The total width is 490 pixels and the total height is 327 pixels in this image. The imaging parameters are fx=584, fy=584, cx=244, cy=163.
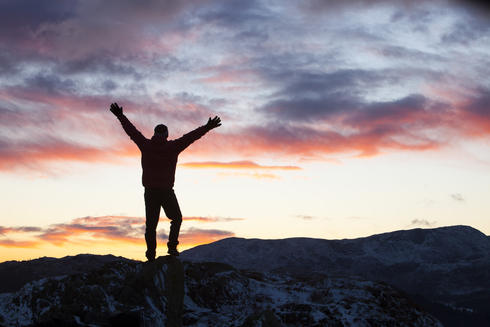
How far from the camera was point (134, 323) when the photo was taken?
23484mm

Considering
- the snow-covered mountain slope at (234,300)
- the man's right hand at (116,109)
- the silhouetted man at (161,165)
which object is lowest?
the snow-covered mountain slope at (234,300)

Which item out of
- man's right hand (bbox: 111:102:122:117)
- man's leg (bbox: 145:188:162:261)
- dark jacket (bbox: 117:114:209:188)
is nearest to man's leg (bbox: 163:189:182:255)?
man's leg (bbox: 145:188:162:261)

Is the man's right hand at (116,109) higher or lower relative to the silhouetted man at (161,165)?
higher

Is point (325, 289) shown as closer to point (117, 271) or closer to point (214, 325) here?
point (214, 325)

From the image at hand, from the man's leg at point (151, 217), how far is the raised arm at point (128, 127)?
5.09 ft

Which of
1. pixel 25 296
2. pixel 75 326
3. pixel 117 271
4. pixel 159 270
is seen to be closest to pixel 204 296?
pixel 117 271

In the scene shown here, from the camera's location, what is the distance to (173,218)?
18594 millimetres

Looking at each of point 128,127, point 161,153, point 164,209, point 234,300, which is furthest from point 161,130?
point 234,300

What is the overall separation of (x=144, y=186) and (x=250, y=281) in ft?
315

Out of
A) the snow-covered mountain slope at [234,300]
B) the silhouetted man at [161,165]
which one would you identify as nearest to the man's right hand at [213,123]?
the silhouetted man at [161,165]

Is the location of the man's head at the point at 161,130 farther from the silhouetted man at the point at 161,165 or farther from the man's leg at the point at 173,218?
the man's leg at the point at 173,218

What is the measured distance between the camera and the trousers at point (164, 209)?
1834 centimetres

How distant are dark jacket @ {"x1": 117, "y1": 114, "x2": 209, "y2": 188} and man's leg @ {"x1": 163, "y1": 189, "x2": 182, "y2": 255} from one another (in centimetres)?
50

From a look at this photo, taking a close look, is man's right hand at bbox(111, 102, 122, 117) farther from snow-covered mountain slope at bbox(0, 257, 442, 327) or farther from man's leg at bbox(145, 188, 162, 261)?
snow-covered mountain slope at bbox(0, 257, 442, 327)
